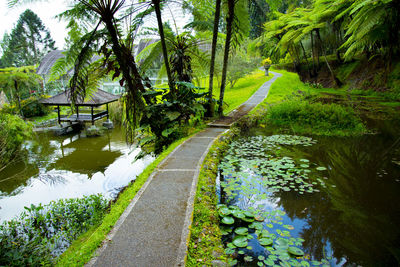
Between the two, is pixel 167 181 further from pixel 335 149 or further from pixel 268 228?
pixel 335 149

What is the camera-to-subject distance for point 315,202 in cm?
329

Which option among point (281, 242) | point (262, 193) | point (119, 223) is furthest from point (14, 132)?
point (281, 242)

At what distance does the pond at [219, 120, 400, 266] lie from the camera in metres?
2.38

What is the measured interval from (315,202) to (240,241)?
4.75 ft

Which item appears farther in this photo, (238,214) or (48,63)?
(48,63)

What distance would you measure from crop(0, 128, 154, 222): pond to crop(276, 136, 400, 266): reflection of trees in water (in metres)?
3.37

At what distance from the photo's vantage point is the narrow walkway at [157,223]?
80.2 inches

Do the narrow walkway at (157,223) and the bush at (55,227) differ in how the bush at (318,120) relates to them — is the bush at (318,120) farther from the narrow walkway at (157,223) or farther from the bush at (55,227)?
the bush at (55,227)

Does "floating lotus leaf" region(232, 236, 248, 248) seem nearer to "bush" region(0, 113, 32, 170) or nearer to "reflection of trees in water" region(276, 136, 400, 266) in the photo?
"reflection of trees in water" region(276, 136, 400, 266)

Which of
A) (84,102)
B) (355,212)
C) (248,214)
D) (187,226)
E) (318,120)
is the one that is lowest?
(355,212)

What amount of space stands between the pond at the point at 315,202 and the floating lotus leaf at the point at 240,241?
0.4 inches

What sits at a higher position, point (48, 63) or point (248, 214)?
point (48, 63)

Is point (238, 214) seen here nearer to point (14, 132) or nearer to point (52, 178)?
point (52, 178)

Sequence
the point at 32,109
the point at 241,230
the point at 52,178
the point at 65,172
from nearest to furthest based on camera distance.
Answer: the point at 241,230, the point at 52,178, the point at 65,172, the point at 32,109
